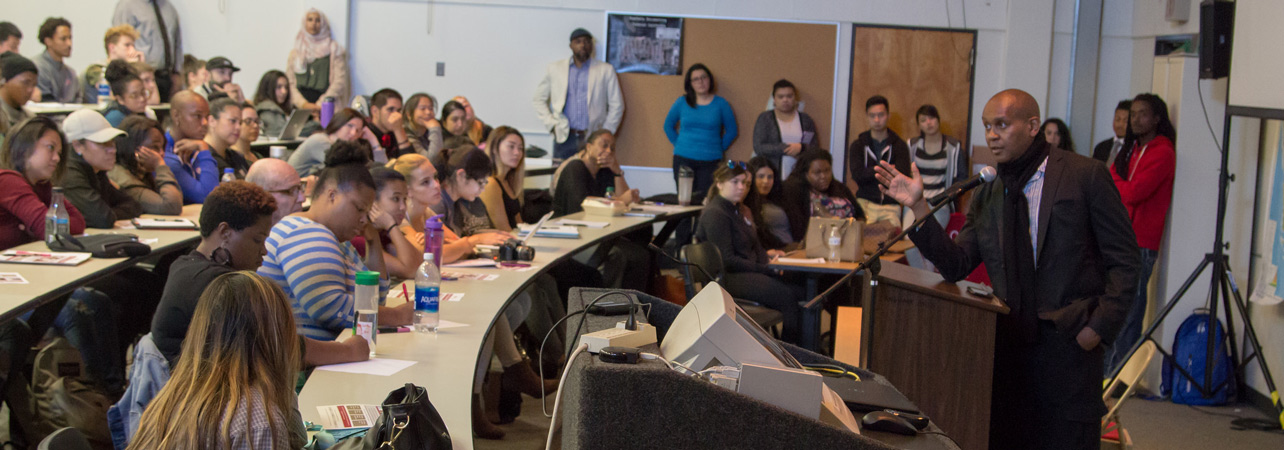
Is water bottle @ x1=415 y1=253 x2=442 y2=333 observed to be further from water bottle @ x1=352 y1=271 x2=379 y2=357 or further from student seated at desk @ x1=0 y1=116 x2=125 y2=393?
student seated at desk @ x1=0 y1=116 x2=125 y2=393

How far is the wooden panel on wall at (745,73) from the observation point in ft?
30.8

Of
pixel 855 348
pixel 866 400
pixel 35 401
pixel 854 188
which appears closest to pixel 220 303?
pixel 866 400

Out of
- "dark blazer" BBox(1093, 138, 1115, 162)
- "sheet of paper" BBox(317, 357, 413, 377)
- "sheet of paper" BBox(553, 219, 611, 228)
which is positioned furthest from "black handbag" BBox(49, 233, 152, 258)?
"dark blazer" BBox(1093, 138, 1115, 162)

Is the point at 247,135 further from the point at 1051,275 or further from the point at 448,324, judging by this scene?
the point at 1051,275

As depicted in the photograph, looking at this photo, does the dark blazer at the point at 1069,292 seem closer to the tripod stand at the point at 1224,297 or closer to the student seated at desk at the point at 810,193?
the tripod stand at the point at 1224,297

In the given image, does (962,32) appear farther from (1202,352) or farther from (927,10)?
(1202,352)

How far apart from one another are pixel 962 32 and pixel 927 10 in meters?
0.38

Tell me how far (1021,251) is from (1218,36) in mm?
3179

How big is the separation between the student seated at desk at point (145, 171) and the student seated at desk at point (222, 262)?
254 cm

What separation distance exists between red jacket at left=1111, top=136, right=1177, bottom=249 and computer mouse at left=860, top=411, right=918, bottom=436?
189 inches

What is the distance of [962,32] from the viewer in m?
9.35

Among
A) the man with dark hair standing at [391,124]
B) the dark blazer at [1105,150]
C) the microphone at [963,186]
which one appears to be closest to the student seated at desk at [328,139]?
the man with dark hair standing at [391,124]

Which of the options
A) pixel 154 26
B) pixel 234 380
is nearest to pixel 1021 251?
pixel 234 380

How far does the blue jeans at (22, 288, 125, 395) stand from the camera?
396 centimetres
